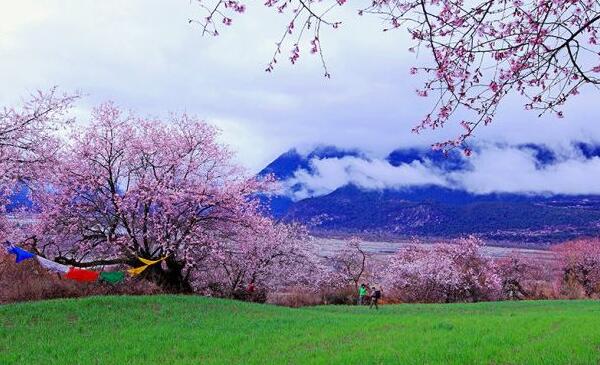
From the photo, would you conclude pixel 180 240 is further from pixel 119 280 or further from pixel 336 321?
pixel 336 321

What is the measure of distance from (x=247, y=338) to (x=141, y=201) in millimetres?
11977

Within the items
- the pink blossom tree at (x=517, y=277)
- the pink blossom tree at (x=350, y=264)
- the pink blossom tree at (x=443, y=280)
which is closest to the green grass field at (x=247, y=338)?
the pink blossom tree at (x=350, y=264)

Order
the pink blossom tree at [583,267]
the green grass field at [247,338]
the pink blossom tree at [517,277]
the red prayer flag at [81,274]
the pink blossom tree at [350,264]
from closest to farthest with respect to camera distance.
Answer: the green grass field at [247,338]
the red prayer flag at [81,274]
the pink blossom tree at [350,264]
the pink blossom tree at [517,277]
the pink blossom tree at [583,267]

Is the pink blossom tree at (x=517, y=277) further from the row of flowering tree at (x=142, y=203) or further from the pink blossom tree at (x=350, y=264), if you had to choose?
the row of flowering tree at (x=142, y=203)

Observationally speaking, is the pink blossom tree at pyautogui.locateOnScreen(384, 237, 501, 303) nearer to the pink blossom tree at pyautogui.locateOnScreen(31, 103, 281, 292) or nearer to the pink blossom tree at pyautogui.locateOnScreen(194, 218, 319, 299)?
the pink blossom tree at pyautogui.locateOnScreen(194, 218, 319, 299)

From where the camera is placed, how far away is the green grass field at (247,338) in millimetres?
11391

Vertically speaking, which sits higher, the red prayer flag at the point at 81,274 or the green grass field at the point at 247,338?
the red prayer flag at the point at 81,274

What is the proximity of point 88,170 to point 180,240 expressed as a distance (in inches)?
199

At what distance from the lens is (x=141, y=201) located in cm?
2553

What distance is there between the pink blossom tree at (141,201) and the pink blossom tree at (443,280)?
2655 cm

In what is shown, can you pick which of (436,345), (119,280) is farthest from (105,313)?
(436,345)

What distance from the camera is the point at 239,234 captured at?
91.6 feet

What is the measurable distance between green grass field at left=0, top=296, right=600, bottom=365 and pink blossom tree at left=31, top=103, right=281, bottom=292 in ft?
16.2

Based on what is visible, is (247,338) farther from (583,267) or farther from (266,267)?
(583,267)
